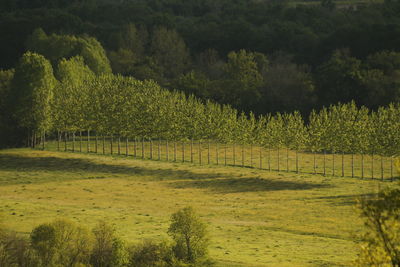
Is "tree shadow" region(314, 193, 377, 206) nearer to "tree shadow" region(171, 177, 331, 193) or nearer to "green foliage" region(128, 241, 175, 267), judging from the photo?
"tree shadow" region(171, 177, 331, 193)

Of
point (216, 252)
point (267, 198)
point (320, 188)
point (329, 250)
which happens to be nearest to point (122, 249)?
point (216, 252)

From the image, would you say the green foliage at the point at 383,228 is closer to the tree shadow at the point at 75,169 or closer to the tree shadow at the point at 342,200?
the tree shadow at the point at 342,200

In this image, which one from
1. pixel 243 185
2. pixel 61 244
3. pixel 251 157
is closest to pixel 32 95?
pixel 251 157

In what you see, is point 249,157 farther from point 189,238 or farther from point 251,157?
point 189,238

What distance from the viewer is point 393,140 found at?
4183 inches

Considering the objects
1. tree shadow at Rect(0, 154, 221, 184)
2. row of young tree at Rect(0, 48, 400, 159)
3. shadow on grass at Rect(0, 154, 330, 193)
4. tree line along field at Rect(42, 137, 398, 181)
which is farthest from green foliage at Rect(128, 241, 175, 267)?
row of young tree at Rect(0, 48, 400, 159)

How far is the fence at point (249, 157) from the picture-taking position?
11500 centimetres

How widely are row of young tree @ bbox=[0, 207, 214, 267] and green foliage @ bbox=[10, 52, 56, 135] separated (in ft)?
227

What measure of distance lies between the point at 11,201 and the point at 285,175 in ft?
136

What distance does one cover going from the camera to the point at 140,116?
127 meters

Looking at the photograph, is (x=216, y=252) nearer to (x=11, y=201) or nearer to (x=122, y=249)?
(x=122, y=249)

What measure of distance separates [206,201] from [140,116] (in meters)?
37.3

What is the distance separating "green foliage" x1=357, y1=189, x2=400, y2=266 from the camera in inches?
1147

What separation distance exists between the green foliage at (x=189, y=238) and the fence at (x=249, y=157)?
178ft
